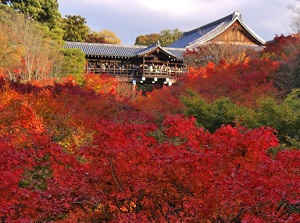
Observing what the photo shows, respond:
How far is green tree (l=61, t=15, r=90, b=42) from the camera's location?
35812 millimetres

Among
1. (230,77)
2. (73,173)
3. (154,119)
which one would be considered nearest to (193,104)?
(154,119)

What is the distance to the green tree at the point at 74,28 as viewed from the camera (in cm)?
Result: 3581

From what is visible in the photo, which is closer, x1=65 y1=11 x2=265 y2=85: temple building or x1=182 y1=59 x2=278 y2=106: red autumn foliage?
x1=182 y1=59 x2=278 y2=106: red autumn foliage

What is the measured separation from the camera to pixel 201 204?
4332mm

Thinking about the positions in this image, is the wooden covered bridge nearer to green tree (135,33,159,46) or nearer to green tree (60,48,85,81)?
green tree (60,48,85,81)

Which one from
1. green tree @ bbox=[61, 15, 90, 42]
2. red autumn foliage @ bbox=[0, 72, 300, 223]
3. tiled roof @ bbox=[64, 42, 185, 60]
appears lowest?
red autumn foliage @ bbox=[0, 72, 300, 223]

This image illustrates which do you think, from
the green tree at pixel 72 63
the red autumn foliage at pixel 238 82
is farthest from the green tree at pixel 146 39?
the red autumn foliage at pixel 238 82

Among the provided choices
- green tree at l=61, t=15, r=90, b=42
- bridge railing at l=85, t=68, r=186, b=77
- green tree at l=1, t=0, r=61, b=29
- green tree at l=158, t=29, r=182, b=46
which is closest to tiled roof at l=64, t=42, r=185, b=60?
bridge railing at l=85, t=68, r=186, b=77

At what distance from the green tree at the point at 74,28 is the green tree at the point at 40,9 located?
528 centimetres

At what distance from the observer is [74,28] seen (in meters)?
36.3

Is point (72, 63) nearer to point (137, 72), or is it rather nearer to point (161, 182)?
point (137, 72)

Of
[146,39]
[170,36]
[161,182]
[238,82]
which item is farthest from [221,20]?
[161,182]

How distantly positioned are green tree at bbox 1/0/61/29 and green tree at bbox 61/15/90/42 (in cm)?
528

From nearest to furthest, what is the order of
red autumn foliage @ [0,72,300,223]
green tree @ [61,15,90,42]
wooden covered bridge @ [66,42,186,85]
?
red autumn foliage @ [0,72,300,223]
wooden covered bridge @ [66,42,186,85]
green tree @ [61,15,90,42]
